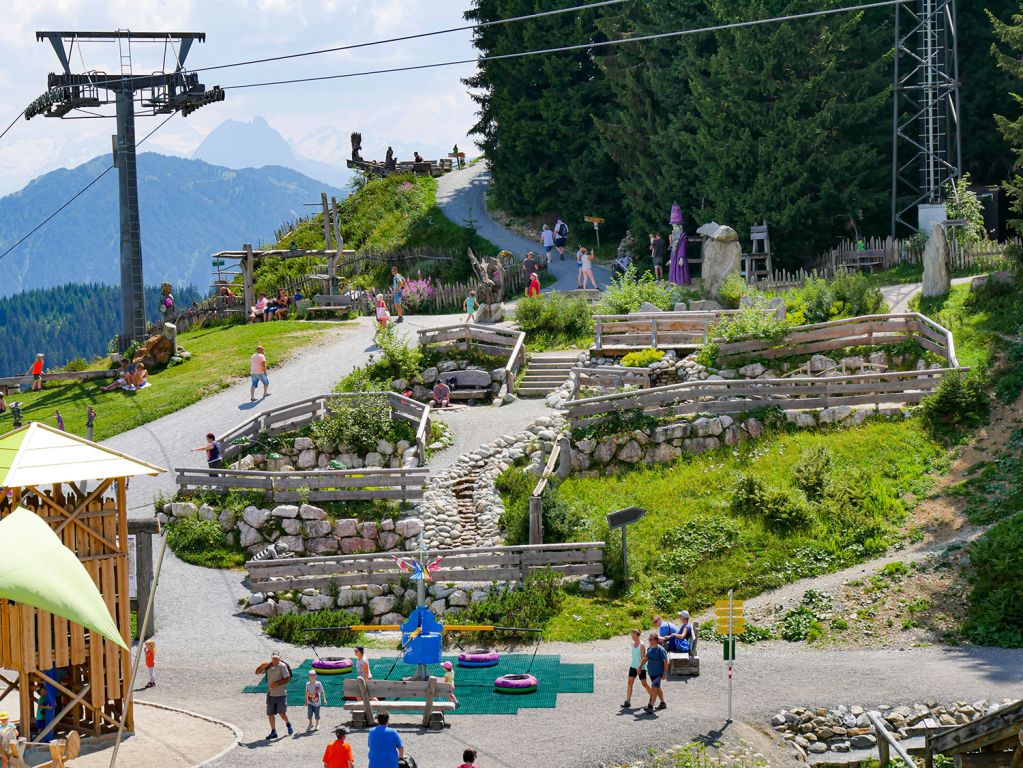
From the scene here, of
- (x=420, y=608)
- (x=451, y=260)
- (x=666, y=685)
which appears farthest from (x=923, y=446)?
(x=451, y=260)

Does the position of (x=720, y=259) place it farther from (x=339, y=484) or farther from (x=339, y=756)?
(x=339, y=756)

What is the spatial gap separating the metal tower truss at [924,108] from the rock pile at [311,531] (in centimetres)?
2247

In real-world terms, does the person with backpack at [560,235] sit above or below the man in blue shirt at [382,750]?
above

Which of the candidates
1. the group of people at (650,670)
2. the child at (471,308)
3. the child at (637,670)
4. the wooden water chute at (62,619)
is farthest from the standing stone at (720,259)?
the wooden water chute at (62,619)

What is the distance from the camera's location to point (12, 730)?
1827 centimetres

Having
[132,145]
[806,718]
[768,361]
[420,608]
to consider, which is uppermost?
[132,145]

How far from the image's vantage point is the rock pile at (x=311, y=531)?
100ft

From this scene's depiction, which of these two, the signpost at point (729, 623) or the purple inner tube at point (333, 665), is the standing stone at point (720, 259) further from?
the purple inner tube at point (333, 665)

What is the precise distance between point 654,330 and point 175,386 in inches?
581

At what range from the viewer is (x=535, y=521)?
95.0 ft

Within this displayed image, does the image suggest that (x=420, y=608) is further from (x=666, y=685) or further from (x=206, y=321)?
(x=206, y=321)

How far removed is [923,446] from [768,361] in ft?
18.5

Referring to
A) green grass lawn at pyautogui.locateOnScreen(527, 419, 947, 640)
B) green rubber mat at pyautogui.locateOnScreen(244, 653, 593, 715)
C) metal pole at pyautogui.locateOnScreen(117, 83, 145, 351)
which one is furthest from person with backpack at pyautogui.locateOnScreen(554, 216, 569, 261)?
green rubber mat at pyautogui.locateOnScreen(244, 653, 593, 715)

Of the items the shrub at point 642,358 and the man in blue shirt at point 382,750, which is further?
the shrub at point 642,358
